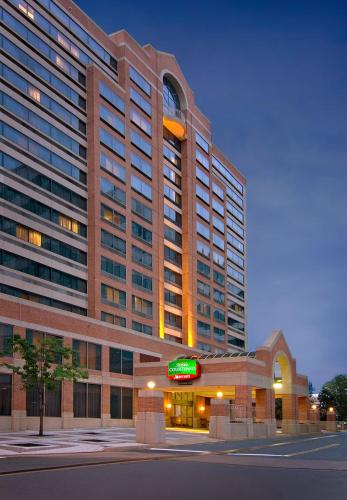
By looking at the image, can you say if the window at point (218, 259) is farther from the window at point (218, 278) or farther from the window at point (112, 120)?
the window at point (112, 120)

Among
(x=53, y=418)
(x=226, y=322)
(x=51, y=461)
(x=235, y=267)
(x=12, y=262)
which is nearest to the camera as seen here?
(x=51, y=461)

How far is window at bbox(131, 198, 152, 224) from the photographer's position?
74.1 meters

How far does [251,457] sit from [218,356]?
34.7m

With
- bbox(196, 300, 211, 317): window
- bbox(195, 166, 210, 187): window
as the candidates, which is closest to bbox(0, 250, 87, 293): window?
bbox(196, 300, 211, 317): window

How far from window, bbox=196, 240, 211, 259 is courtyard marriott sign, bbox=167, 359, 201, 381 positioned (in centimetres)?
3046

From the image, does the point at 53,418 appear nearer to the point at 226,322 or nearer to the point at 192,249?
the point at 192,249

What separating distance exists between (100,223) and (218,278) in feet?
116

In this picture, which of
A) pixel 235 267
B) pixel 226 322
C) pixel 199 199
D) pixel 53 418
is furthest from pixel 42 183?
pixel 235 267

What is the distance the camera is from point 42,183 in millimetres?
60844

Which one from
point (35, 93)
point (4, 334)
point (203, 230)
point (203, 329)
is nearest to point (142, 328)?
point (203, 329)

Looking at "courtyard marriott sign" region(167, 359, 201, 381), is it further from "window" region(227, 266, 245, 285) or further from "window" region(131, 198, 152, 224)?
"window" region(227, 266, 245, 285)

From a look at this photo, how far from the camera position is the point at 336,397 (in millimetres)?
122438

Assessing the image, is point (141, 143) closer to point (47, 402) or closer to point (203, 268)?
point (203, 268)

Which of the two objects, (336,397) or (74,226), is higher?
(74,226)
